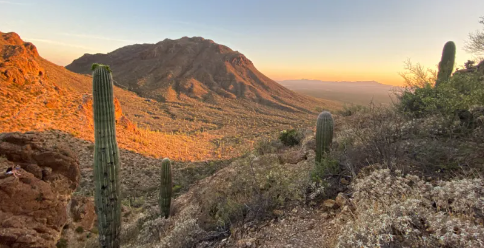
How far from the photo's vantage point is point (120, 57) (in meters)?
77.9

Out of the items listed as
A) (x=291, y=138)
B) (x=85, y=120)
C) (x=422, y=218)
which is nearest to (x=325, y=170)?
(x=422, y=218)

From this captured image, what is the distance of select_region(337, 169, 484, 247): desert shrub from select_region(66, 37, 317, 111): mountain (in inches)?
1712

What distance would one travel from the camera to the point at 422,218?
230 cm

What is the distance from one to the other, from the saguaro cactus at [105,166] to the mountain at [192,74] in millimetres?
39666

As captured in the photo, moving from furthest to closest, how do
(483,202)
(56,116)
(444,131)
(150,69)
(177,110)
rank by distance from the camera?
(150,69) → (177,110) → (56,116) → (444,131) → (483,202)

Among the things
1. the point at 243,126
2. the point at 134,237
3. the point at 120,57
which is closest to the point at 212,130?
the point at 243,126

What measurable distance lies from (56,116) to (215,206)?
47.0 ft

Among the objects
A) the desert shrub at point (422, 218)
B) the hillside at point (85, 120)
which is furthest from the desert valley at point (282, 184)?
the hillside at point (85, 120)

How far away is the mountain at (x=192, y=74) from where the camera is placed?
2005 inches

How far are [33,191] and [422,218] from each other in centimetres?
652

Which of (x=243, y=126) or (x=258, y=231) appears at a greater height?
(x=258, y=231)

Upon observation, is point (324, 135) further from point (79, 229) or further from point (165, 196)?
point (79, 229)

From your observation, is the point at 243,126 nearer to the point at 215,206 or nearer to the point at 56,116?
the point at 56,116

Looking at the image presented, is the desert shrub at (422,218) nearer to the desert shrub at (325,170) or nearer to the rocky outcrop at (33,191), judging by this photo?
the desert shrub at (325,170)
